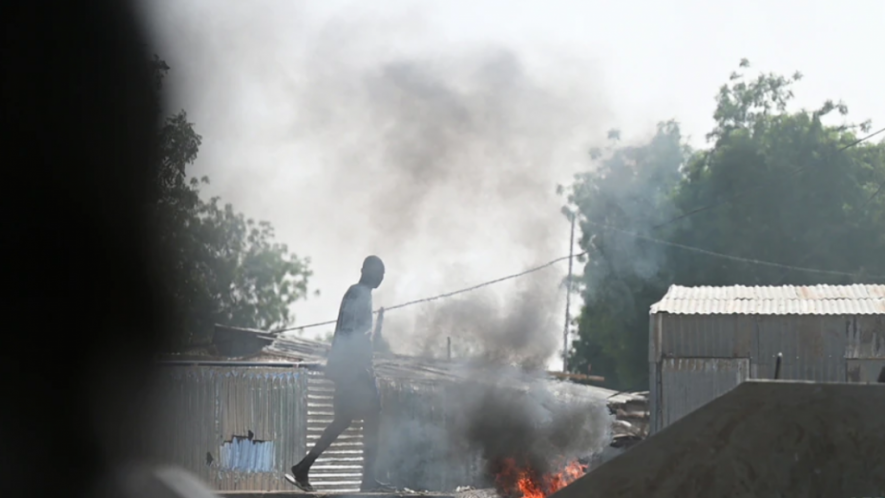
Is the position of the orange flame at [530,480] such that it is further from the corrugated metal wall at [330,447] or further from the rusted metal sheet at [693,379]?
the rusted metal sheet at [693,379]

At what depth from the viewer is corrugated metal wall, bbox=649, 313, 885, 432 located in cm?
1797

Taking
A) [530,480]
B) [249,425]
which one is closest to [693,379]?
[530,480]

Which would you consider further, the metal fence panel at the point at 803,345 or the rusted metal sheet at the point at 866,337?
the metal fence panel at the point at 803,345

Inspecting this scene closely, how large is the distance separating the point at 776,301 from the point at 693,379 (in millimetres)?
2352

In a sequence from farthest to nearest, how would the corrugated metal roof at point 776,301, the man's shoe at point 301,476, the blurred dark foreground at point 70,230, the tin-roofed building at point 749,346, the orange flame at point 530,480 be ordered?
the corrugated metal roof at point 776,301 → the tin-roofed building at point 749,346 → the orange flame at point 530,480 → the blurred dark foreground at point 70,230 → the man's shoe at point 301,476

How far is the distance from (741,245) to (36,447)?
93.8 feet

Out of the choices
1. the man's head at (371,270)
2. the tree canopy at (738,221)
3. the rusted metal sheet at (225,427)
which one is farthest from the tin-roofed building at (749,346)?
the tree canopy at (738,221)

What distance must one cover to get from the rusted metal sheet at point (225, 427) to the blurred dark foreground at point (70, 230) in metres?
0.41

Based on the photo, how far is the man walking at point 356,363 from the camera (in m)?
9.34

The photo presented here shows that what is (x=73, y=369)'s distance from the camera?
A: 1298 cm

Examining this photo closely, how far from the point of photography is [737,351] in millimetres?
18312

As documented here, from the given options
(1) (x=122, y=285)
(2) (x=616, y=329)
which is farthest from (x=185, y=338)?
(2) (x=616, y=329)

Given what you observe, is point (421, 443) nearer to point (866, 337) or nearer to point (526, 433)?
point (526, 433)

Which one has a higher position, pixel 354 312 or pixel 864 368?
pixel 354 312
